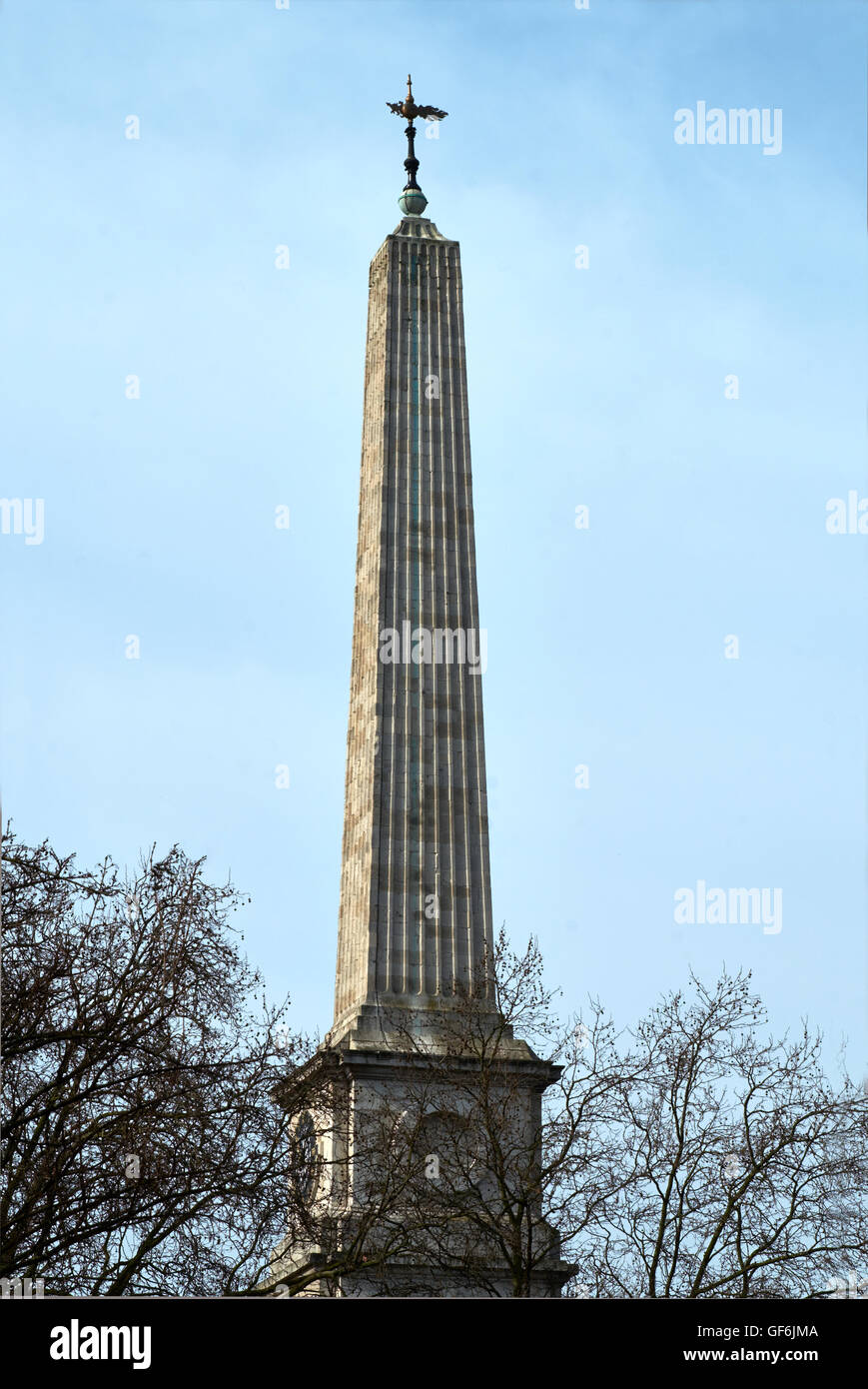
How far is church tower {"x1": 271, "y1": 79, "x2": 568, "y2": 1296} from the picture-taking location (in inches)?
1606

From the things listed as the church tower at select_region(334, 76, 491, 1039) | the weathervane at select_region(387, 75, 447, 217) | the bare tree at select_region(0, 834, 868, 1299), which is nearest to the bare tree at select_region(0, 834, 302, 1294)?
the bare tree at select_region(0, 834, 868, 1299)

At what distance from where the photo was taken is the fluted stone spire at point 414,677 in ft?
143

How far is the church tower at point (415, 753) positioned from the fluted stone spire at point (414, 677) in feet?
0.13

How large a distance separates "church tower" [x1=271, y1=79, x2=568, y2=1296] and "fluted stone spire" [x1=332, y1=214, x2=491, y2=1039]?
4cm

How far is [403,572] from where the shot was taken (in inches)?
1855

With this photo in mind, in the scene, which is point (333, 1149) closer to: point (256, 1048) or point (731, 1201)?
point (731, 1201)

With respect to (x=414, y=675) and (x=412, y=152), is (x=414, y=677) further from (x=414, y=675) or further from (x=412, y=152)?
(x=412, y=152)

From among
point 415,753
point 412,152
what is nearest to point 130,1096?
point 415,753

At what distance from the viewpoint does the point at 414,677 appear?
1826 inches

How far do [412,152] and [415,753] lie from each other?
18.2m

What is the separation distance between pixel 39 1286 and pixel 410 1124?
16379 millimetres
